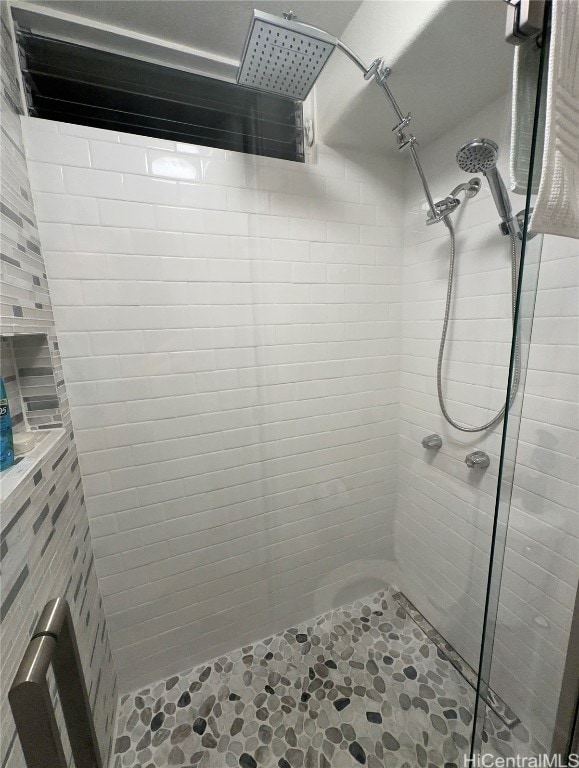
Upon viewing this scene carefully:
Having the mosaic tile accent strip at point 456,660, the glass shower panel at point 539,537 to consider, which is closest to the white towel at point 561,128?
the glass shower panel at point 539,537

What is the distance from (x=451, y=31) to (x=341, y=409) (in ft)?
4.15

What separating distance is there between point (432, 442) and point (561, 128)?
→ 3.63 ft

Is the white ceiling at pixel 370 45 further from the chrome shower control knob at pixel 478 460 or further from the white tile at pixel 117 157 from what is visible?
the chrome shower control knob at pixel 478 460

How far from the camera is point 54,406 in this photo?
0.93 meters

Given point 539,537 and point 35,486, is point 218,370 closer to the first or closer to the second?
point 35,486

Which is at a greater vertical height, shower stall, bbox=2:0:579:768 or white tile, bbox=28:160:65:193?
white tile, bbox=28:160:65:193

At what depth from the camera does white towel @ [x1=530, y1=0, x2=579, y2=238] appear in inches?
23.5

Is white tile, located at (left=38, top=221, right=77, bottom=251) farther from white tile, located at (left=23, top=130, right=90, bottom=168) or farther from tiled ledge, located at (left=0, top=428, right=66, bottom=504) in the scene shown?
tiled ledge, located at (left=0, top=428, right=66, bottom=504)

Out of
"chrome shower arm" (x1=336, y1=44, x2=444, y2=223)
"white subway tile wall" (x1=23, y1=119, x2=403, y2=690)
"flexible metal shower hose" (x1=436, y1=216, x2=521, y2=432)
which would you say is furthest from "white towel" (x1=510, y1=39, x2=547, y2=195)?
"white subway tile wall" (x1=23, y1=119, x2=403, y2=690)

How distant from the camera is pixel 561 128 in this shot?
61 centimetres

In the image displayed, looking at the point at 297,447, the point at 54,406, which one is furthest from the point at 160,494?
the point at 297,447

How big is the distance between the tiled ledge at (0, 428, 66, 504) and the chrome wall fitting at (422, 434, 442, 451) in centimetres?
142

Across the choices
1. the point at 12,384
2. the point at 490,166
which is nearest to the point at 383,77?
the point at 490,166

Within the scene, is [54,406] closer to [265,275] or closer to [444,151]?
[265,275]
